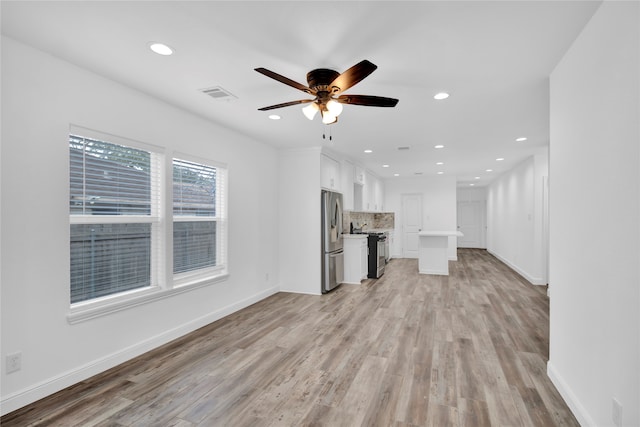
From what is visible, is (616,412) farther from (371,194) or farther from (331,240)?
(371,194)

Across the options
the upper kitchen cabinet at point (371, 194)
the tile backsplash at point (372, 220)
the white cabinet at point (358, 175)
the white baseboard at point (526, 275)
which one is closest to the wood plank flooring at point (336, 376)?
the white baseboard at point (526, 275)

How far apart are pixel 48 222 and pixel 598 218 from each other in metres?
3.73

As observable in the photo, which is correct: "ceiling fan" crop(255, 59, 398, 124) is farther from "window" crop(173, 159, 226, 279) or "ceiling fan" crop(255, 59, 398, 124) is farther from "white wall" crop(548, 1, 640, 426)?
"window" crop(173, 159, 226, 279)

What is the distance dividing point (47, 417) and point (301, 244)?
12.6ft

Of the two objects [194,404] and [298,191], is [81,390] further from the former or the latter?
[298,191]

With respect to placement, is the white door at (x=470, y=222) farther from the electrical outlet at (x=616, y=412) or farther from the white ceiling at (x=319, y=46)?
the electrical outlet at (x=616, y=412)

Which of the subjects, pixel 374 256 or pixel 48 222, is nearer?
pixel 48 222

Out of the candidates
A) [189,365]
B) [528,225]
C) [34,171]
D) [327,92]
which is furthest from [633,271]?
[528,225]

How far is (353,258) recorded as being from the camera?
6.38 meters

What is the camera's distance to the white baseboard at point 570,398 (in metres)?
1.95

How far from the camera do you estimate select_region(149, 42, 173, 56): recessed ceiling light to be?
2262mm

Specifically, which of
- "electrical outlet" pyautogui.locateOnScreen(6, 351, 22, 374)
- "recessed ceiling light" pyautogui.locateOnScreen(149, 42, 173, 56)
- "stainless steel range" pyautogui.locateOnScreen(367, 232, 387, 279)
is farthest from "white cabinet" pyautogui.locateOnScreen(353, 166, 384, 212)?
"electrical outlet" pyautogui.locateOnScreen(6, 351, 22, 374)

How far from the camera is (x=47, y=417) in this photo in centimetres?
214

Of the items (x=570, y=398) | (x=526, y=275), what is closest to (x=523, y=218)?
(x=526, y=275)
